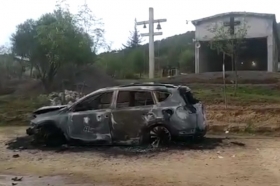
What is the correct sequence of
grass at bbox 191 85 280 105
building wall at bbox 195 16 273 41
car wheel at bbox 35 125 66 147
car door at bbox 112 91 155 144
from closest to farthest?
car door at bbox 112 91 155 144 → car wheel at bbox 35 125 66 147 → grass at bbox 191 85 280 105 → building wall at bbox 195 16 273 41

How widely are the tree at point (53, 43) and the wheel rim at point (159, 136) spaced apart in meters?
11.5

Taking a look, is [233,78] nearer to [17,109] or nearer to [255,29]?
[255,29]

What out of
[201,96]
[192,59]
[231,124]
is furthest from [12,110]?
[192,59]

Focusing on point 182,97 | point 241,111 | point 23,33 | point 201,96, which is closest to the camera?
point 182,97

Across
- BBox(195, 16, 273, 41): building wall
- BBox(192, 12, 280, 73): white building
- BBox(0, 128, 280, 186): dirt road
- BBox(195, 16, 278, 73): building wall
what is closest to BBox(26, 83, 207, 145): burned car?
BBox(0, 128, 280, 186): dirt road

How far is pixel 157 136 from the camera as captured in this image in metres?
10.2

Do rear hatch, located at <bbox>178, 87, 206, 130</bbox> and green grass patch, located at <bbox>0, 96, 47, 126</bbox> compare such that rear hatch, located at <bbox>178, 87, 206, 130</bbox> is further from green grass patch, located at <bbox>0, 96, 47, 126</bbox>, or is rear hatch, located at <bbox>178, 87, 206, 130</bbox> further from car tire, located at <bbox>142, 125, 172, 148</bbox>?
green grass patch, located at <bbox>0, 96, 47, 126</bbox>

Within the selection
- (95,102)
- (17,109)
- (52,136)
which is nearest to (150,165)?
Answer: (95,102)

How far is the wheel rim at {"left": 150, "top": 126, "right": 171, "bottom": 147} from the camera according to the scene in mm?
10109

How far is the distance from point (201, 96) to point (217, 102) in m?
1.19

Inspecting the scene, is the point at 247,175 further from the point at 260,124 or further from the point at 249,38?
the point at 249,38

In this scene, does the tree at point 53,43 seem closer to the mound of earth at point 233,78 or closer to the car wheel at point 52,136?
the mound of earth at point 233,78

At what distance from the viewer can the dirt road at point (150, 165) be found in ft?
24.2

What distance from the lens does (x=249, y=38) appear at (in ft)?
112
